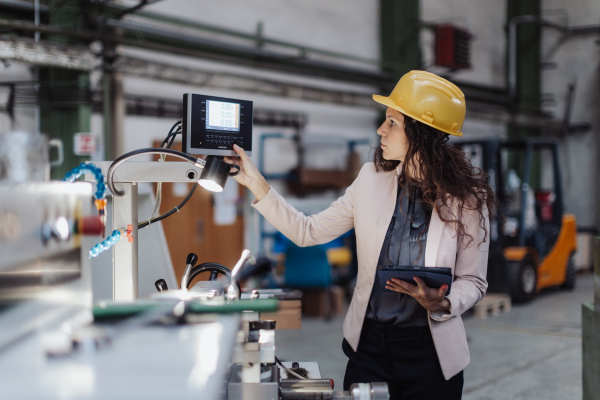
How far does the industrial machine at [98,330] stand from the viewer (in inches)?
28.9

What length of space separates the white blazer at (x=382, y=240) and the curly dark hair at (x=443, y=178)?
0.07 ft

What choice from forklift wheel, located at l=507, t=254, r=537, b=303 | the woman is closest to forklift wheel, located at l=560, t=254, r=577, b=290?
forklift wheel, located at l=507, t=254, r=537, b=303

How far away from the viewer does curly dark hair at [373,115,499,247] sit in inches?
59.0

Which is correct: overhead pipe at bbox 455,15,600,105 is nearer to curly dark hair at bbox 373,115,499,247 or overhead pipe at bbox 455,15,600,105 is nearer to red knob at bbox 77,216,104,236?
curly dark hair at bbox 373,115,499,247

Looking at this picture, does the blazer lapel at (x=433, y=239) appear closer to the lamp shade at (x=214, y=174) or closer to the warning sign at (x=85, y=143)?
the lamp shade at (x=214, y=174)

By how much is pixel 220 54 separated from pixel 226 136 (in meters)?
4.58

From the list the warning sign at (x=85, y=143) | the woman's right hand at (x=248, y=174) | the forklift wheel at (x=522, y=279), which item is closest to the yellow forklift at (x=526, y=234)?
the forklift wheel at (x=522, y=279)

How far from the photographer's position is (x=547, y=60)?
957cm

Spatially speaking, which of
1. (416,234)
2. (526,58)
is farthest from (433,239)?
(526,58)

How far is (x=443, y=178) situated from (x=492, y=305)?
457 cm

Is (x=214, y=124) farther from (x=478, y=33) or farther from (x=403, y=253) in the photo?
(x=478, y=33)

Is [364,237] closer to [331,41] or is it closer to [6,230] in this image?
[6,230]

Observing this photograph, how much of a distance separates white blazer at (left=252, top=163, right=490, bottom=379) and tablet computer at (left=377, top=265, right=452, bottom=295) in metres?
0.11

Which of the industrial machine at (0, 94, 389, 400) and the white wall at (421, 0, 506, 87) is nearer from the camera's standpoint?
the industrial machine at (0, 94, 389, 400)
